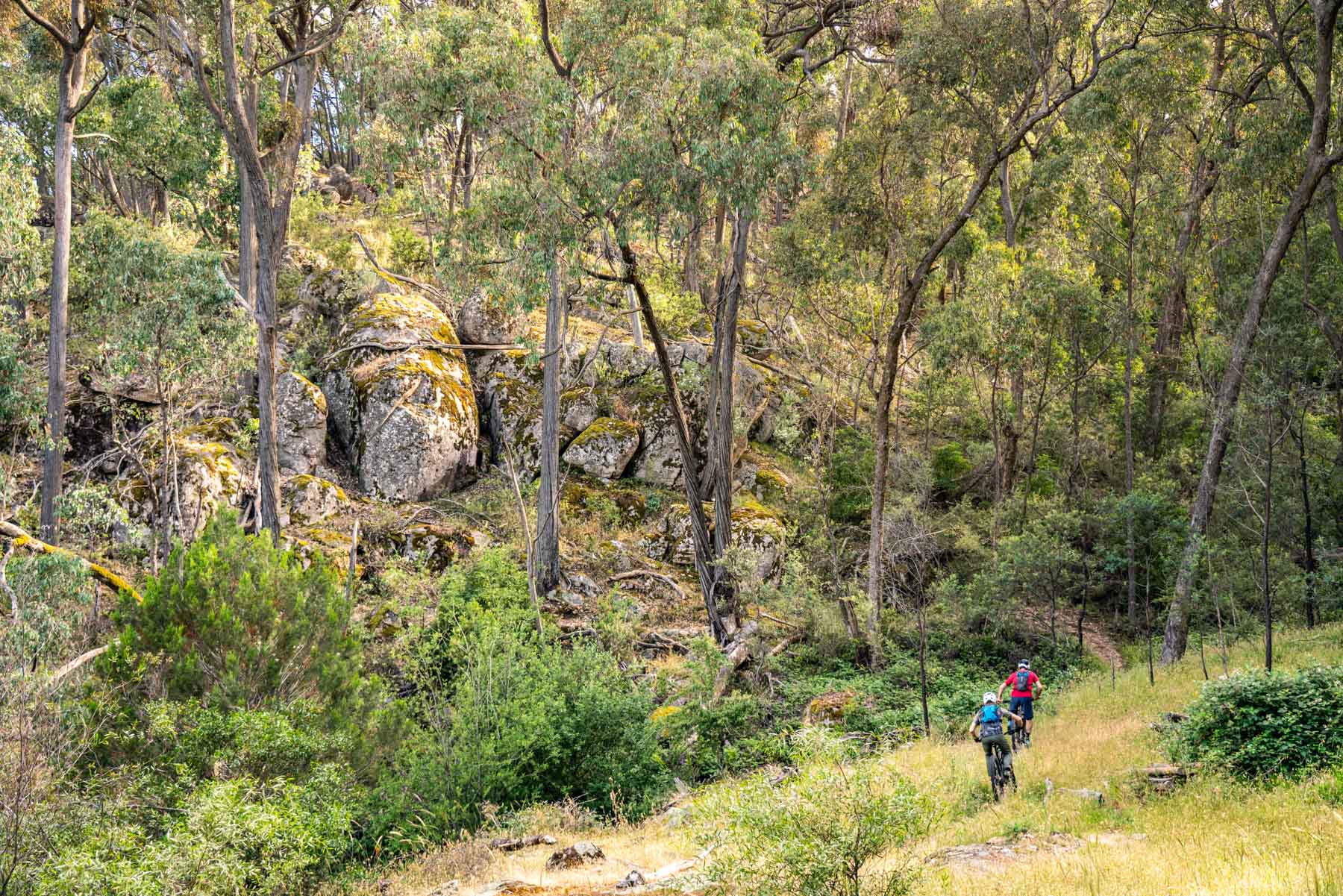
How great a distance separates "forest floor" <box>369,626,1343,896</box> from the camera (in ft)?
20.8

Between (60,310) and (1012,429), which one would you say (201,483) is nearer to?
(60,310)

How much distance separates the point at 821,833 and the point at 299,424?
1910cm

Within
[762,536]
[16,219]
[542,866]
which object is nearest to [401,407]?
[16,219]

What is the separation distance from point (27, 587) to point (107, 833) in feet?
21.6

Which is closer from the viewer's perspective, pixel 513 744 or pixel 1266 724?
pixel 1266 724

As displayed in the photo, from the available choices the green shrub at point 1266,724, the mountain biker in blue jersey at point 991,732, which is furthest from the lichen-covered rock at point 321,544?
the green shrub at point 1266,724

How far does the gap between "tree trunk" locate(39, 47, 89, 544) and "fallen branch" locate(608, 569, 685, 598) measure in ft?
36.9

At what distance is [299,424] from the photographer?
850 inches

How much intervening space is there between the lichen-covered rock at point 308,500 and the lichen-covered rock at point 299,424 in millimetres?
772

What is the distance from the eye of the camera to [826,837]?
5.68 metres

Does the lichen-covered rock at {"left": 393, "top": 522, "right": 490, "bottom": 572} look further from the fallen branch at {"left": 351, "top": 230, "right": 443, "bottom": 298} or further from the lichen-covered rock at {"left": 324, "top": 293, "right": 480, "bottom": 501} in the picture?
the fallen branch at {"left": 351, "top": 230, "right": 443, "bottom": 298}

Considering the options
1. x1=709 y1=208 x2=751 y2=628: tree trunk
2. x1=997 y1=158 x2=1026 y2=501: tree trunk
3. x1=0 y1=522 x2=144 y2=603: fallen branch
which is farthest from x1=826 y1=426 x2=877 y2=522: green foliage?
x1=0 y1=522 x2=144 y2=603: fallen branch

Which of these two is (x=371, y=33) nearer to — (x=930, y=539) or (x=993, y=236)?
(x=930, y=539)

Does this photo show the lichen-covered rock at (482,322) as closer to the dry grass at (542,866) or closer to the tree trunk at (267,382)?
the tree trunk at (267,382)
